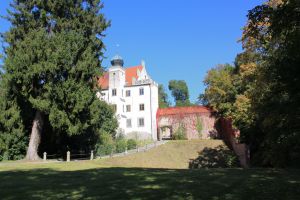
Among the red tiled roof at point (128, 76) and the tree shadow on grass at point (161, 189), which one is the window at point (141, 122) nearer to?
the red tiled roof at point (128, 76)

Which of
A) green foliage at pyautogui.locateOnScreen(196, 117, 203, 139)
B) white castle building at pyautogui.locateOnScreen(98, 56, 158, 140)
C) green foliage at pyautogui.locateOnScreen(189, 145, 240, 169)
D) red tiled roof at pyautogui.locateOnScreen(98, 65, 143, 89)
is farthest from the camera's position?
red tiled roof at pyautogui.locateOnScreen(98, 65, 143, 89)

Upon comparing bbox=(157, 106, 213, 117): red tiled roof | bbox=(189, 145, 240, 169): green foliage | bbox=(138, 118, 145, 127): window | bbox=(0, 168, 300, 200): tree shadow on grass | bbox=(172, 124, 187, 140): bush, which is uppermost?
bbox=(157, 106, 213, 117): red tiled roof

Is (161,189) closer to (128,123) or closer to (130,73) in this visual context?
(128,123)

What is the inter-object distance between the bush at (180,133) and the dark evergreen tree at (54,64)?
74.0 ft

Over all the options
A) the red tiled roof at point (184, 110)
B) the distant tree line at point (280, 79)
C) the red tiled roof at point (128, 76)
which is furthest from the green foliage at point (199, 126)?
the distant tree line at point (280, 79)

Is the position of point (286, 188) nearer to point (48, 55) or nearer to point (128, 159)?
point (48, 55)

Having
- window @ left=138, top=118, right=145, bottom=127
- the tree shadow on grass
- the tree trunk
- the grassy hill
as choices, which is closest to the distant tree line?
the tree shadow on grass

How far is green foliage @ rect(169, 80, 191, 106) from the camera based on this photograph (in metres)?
95.1

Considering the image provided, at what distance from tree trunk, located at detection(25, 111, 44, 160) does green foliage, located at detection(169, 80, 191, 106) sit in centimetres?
6726

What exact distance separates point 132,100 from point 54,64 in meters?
29.9

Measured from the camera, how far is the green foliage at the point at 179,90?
95.1 m

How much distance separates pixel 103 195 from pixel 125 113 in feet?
156

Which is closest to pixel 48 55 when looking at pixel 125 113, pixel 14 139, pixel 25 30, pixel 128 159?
pixel 25 30

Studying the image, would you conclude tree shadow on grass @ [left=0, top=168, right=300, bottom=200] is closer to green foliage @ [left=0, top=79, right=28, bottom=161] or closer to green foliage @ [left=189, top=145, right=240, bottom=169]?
green foliage @ [left=0, top=79, right=28, bottom=161]
